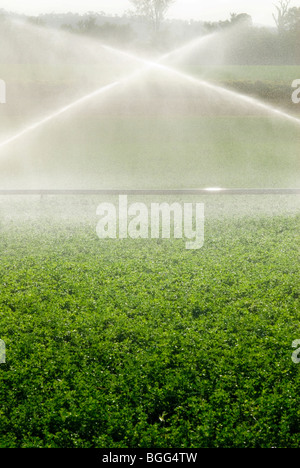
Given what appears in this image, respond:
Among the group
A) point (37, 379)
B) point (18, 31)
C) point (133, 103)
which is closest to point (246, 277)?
point (37, 379)

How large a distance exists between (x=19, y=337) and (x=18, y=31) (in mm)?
13798

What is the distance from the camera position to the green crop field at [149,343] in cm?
296

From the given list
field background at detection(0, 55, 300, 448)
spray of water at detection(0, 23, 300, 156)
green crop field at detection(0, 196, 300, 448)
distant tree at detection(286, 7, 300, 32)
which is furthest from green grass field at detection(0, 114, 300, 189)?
distant tree at detection(286, 7, 300, 32)

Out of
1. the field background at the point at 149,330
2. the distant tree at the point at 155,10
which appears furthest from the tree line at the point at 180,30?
the field background at the point at 149,330

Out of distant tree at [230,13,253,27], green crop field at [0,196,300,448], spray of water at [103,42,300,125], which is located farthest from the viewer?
distant tree at [230,13,253,27]

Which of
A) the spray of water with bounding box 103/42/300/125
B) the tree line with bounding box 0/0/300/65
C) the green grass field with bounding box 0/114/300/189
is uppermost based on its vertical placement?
the tree line with bounding box 0/0/300/65

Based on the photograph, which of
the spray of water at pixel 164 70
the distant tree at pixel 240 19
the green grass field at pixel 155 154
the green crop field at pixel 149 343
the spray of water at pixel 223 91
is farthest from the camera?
the distant tree at pixel 240 19

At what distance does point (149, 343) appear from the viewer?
3793mm

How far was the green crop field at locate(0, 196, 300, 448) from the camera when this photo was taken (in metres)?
2.96

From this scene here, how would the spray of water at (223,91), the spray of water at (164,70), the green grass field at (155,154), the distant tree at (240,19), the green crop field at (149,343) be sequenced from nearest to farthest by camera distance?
the green crop field at (149,343) < the green grass field at (155,154) < the spray of water at (164,70) < the spray of water at (223,91) < the distant tree at (240,19)

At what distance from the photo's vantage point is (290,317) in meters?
4.16

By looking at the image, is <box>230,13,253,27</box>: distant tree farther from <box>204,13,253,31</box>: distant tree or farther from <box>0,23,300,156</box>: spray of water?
<box>0,23,300,156</box>: spray of water

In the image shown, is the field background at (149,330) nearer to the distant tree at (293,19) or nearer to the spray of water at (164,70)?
the spray of water at (164,70)
